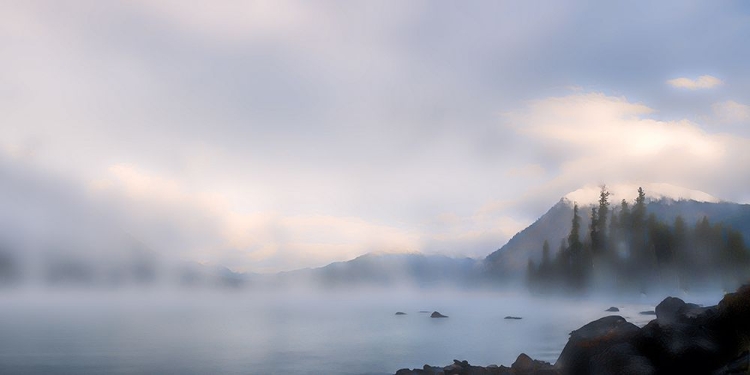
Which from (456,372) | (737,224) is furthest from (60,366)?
(737,224)

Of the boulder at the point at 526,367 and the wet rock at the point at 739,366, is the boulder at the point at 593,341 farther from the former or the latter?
the boulder at the point at 526,367

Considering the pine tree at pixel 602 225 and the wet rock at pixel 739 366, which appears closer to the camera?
the wet rock at pixel 739 366

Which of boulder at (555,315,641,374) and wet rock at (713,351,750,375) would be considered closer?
wet rock at (713,351,750,375)

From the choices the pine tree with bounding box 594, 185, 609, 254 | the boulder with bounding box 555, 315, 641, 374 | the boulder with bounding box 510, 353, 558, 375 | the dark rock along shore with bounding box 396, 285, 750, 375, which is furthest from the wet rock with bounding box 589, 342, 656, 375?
the pine tree with bounding box 594, 185, 609, 254

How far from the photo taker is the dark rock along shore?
25.9 meters

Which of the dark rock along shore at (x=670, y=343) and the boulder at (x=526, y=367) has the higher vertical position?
the dark rock along shore at (x=670, y=343)

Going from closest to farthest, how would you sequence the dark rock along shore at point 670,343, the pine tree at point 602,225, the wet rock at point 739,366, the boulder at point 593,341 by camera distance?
the wet rock at point 739,366 → the dark rock along shore at point 670,343 → the boulder at point 593,341 → the pine tree at point 602,225

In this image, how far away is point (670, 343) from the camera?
2742 cm

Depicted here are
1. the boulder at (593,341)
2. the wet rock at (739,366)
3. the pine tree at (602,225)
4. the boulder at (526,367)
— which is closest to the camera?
the wet rock at (739,366)

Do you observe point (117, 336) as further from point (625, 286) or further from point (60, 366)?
point (625, 286)

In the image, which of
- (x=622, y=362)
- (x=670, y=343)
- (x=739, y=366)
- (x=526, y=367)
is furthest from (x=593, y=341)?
(x=526, y=367)

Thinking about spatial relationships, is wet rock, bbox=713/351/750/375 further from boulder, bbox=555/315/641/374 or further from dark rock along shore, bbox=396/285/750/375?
boulder, bbox=555/315/641/374

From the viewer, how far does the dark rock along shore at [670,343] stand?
25.9 m

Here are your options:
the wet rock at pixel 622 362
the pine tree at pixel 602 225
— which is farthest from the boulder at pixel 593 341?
the pine tree at pixel 602 225
